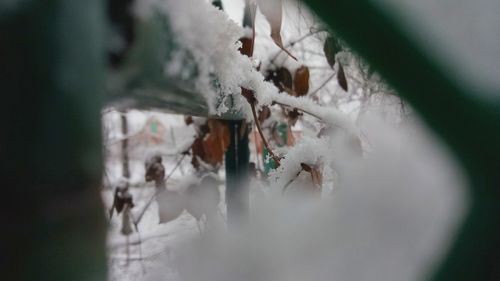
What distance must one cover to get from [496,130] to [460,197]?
0.04 meters

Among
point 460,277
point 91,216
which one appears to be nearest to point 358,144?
point 460,277

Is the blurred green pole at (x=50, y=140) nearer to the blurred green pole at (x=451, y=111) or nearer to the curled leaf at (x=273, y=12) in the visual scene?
the blurred green pole at (x=451, y=111)

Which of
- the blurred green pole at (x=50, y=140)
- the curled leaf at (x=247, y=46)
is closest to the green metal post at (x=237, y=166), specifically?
the curled leaf at (x=247, y=46)

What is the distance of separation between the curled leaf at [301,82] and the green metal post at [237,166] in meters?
0.11

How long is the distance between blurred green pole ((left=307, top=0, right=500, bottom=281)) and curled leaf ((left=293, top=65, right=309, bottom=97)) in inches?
23.4

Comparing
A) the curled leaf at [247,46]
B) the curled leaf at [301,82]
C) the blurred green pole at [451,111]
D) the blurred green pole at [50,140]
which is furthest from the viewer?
the curled leaf at [301,82]

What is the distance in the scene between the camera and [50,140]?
17 centimetres

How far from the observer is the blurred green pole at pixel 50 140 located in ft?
0.55

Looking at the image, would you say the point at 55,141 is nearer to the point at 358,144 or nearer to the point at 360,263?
the point at 360,263

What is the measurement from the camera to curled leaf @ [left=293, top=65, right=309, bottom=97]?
0.90 metres

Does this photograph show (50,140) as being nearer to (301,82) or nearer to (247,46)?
(247,46)

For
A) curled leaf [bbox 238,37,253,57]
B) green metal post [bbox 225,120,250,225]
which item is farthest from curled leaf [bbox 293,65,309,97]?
curled leaf [bbox 238,37,253,57]

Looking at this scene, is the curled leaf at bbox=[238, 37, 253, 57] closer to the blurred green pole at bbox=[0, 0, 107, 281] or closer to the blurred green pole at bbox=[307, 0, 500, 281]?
the blurred green pole at bbox=[307, 0, 500, 281]

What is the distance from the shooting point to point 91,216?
188 millimetres
